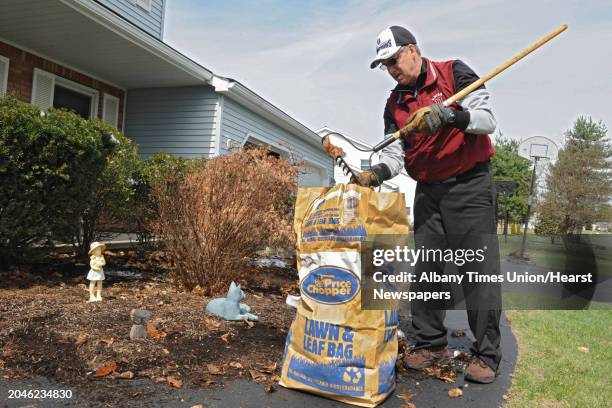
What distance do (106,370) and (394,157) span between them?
212 centimetres

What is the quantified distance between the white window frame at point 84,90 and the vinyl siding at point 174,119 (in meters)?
1.05

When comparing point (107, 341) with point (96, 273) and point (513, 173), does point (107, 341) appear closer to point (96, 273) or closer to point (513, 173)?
point (96, 273)

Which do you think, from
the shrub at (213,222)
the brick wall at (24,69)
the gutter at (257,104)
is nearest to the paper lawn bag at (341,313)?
the shrub at (213,222)

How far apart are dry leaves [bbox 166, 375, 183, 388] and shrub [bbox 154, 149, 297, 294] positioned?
182 centimetres

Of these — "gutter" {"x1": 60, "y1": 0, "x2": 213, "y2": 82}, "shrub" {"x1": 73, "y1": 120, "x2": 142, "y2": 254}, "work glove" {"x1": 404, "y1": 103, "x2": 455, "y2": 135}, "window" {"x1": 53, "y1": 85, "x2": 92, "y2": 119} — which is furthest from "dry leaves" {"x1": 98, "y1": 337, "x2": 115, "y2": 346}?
"window" {"x1": 53, "y1": 85, "x2": 92, "y2": 119}

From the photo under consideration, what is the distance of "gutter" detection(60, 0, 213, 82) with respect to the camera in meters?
6.51

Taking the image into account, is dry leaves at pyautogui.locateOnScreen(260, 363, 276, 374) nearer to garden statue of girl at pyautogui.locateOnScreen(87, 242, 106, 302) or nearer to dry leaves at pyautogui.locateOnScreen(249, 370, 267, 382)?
dry leaves at pyautogui.locateOnScreen(249, 370, 267, 382)

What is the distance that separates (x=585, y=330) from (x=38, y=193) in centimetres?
507

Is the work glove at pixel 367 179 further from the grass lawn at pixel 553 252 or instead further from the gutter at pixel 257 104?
the gutter at pixel 257 104

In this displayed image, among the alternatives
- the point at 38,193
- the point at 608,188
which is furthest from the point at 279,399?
the point at 608,188

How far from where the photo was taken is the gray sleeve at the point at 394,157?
3.08 metres

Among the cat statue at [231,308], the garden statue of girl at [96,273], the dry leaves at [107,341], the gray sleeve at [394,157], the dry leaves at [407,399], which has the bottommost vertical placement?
the dry leaves at [407,399]

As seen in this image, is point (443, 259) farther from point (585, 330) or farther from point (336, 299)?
point (585, 330)

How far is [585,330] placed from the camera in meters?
4.31
